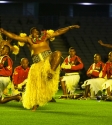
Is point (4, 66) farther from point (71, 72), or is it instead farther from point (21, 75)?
point (71, 72)

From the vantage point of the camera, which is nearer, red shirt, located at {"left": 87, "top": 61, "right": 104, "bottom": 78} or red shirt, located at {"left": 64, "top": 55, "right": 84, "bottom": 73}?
red shirt, located at {"left": 87, "top": 61, "right": 104, "bottom": 78}

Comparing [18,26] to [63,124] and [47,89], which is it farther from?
[63,124]

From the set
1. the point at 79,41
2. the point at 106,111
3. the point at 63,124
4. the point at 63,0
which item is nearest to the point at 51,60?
the point at 106,111

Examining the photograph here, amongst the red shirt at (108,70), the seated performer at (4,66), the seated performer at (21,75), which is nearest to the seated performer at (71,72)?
the red shirt at (108,70)

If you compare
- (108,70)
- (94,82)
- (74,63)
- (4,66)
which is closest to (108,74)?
(108,70)

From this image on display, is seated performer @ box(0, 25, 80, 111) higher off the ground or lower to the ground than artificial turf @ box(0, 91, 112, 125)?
higher

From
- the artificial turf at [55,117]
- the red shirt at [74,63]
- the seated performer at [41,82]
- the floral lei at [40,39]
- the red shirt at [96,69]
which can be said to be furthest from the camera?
the red shirt at [74,63]

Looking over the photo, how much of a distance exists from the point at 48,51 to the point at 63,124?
263cm

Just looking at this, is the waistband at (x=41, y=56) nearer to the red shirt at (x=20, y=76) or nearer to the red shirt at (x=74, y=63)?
the red shirt at (x=20, y=76)

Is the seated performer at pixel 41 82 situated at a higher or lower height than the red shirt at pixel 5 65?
lower

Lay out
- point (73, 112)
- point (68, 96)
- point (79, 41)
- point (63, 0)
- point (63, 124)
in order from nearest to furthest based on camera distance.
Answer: point (63, 124)
point (73, 112)
point (68, 96)
point (79, 41)
point (63, 0)

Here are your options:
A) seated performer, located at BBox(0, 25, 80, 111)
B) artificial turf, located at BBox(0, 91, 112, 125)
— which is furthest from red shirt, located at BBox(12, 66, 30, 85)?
seated performer, located at BBox(0, 25, 80, 111)

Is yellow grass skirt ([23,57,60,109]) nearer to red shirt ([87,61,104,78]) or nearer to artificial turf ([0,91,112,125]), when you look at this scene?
artificial turf ([0,91,112,125])

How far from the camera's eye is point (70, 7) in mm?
28250
